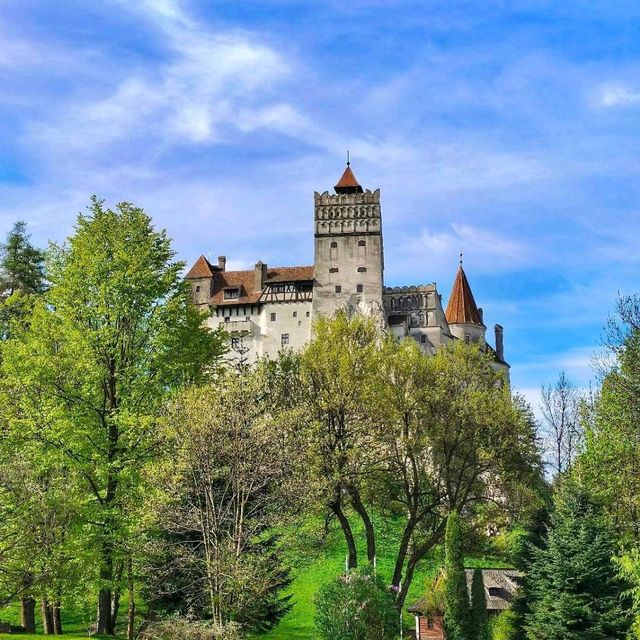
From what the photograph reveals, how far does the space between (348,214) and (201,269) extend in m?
17.2

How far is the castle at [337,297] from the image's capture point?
81.9 meters

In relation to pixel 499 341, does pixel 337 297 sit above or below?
above

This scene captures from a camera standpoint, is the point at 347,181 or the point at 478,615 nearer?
the point at 478,615

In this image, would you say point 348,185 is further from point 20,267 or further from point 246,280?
point 20,267

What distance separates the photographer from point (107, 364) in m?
28.0

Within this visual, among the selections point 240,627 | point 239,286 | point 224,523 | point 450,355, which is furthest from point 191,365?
point 239,286

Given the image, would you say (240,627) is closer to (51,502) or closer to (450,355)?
(51,502)

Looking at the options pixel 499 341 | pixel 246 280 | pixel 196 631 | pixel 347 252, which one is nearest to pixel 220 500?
pixel 196 631

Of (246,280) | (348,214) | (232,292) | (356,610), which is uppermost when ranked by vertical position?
(348,214)

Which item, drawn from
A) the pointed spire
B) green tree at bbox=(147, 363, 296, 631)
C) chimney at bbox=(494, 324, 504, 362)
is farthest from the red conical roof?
green tree at bbox=(147, 363, 296, 631)

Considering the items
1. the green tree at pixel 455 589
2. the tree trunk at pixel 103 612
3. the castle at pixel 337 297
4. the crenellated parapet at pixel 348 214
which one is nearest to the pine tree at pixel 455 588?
the green tree at pixel 455 589

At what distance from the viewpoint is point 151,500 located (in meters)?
25.3

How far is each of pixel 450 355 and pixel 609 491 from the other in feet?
31.0

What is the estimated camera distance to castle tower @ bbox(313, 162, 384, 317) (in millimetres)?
81750
